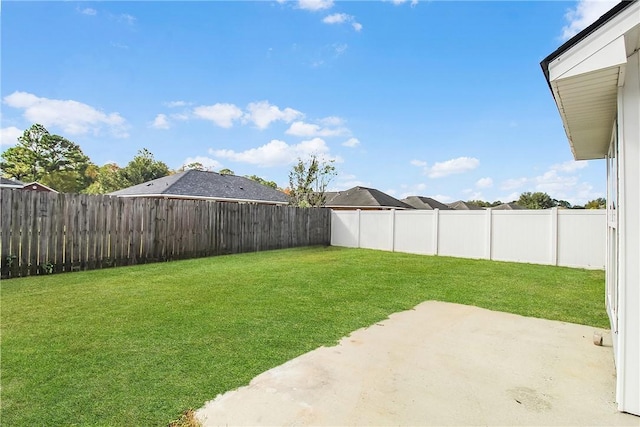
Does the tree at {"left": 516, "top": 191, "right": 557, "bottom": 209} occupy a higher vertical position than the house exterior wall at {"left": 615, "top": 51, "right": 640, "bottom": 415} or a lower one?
higher

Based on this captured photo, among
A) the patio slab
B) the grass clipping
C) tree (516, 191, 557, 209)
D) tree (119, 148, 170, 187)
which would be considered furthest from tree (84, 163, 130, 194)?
tree (516, 191, 557, 209)

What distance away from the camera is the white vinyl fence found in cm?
896

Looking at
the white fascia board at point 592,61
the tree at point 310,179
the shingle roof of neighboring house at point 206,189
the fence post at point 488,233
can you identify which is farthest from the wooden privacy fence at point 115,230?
the tree at point 310,179

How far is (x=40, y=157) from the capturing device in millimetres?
33312

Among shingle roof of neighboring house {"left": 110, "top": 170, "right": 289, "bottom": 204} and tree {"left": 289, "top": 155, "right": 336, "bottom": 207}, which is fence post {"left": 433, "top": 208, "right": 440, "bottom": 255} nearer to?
tree {"left": 289, "top": 155, "right": 336, "bottom": 207}

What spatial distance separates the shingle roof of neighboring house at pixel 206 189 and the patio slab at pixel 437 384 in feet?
54.6

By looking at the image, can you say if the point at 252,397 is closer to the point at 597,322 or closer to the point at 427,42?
the point at 597,322

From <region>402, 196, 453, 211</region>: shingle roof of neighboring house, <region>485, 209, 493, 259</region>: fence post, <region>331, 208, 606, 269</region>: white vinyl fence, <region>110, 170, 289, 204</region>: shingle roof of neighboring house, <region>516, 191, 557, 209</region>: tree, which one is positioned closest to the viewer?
<region>331, 208, 606, 269</region>: white vinyl fence

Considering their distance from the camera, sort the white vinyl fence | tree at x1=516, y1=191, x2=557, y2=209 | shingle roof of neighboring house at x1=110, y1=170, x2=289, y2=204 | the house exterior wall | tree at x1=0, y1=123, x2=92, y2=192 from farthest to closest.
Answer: tree at x1=516, y1=191, x2=557, y2=209, tree at x1=0, y1=123, x2=92, y2=192, shingle roof of neighboring house at x1=110, y1=170, x2=289, y2=204, the white vinyl fence, the house exterior wall

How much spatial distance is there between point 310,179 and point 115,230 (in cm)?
1441

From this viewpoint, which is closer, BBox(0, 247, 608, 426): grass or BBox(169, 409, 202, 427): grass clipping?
BBox(169, 409, 202, 427): grass clipping

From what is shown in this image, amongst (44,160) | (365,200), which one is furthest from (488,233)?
(44,160)

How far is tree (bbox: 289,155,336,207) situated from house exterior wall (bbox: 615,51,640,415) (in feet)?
63.5

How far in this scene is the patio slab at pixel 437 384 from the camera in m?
2.00
